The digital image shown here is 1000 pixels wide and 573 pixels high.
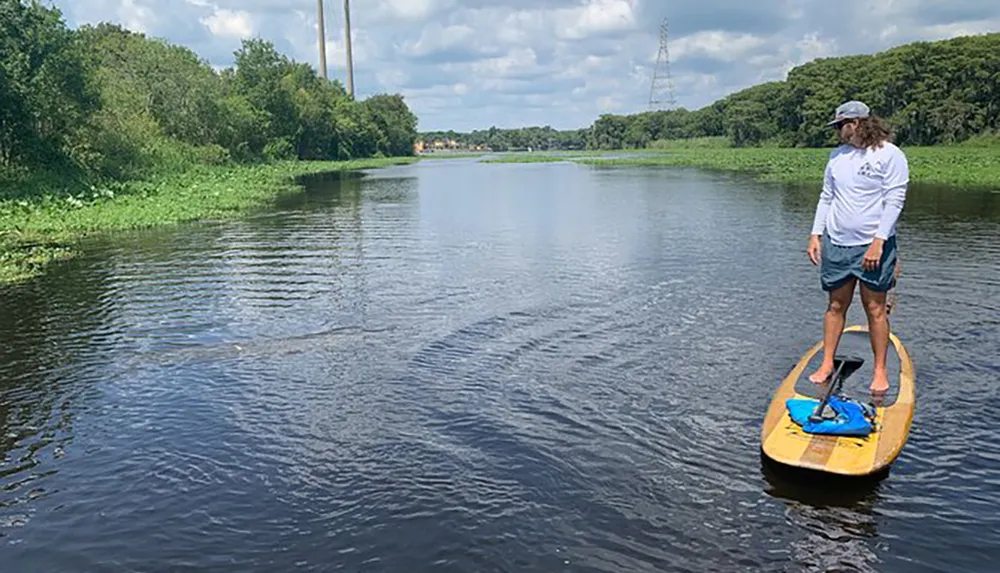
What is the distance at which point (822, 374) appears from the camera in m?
6.84

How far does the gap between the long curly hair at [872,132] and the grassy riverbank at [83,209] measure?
13.5 m

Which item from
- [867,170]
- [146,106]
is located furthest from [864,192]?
[146,106]

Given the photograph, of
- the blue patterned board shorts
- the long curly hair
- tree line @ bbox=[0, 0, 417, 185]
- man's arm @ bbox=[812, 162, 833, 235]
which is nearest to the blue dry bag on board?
the blue patterned board shorts

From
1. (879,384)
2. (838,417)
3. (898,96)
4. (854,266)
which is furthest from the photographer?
(898,96)

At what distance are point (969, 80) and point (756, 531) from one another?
84.6 meters

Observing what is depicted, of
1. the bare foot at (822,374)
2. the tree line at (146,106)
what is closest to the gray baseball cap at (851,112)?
the bare foot at (822,374)

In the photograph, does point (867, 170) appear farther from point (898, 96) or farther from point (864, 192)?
point (898, 96)

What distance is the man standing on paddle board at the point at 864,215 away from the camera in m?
6.11

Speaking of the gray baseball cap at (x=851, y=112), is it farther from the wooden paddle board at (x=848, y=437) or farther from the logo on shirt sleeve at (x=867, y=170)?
the wooden paddle board at (x=848, y=437)

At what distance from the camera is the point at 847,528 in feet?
15.9

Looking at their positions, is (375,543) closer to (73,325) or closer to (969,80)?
(73,325)

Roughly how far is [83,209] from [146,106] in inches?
1178

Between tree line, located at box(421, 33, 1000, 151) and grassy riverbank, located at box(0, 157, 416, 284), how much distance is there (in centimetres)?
4123

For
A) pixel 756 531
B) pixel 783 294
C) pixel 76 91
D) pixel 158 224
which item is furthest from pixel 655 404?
pixel 76 91
